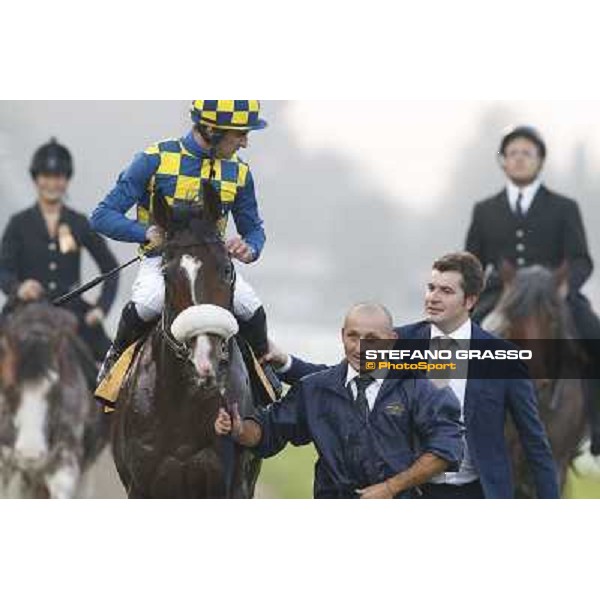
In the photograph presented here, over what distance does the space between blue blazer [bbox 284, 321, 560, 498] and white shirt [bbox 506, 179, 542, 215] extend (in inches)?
20.3

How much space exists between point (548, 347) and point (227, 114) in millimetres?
1588

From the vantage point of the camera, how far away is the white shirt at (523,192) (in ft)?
18.0

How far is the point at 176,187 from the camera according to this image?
17.5 ft

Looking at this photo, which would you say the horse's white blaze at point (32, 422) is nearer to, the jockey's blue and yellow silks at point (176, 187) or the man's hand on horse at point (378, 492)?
the jockey's blue and yellow silks at point (176, 187)

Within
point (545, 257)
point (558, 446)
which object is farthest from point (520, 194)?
point (558, 446)

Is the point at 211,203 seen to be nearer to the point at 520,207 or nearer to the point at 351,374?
the point at 351,374

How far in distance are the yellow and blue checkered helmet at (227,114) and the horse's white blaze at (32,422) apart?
1269mm

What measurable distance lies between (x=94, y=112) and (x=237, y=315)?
39.3 inches

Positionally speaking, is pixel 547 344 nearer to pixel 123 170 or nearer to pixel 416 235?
pixel 416 235

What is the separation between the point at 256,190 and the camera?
5.47 metres

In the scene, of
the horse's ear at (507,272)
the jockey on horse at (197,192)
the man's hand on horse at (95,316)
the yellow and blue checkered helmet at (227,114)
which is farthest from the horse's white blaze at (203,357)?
the horse's ear at (507,272)

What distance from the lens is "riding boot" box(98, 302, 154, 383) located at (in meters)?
5.36

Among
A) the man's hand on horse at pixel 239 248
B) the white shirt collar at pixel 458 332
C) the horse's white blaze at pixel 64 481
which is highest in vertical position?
the man's hand on horse at pixel 239 248

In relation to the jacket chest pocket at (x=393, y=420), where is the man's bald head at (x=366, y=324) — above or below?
above
